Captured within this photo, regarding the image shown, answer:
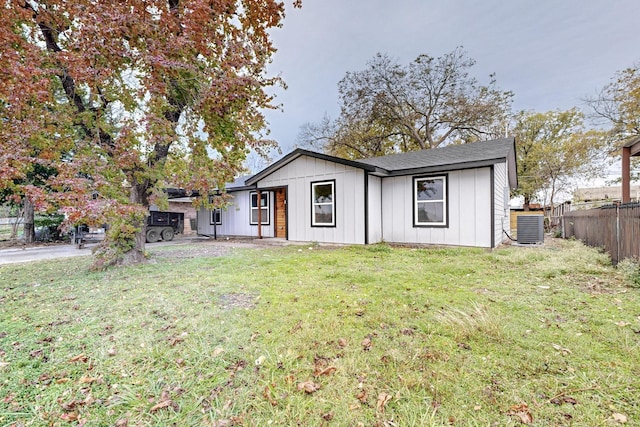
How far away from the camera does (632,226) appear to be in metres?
4.64

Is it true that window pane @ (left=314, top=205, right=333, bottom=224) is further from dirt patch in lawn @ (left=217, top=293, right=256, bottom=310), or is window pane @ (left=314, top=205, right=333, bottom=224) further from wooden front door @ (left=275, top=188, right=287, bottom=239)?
dirt patch in lawn @ (left=217, top=293, right=256, bottom=310)

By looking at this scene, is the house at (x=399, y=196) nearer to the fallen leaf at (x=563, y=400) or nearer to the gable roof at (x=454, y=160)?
the gable roof at (x=454, y=160)

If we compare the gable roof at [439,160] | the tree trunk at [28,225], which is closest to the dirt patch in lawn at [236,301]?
the gable roof at [439,160]

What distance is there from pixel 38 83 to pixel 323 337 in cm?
531

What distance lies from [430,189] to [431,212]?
0.68 m

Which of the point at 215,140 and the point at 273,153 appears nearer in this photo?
the point at 215,140

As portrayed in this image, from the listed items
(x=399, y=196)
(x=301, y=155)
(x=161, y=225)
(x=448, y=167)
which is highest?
(x=301, y=155)

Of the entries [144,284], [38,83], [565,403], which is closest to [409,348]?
[565,403]

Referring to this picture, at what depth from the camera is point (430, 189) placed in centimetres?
854

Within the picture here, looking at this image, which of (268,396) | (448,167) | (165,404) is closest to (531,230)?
(448,167)

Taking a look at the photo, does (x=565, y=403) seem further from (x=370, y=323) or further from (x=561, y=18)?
(x=561, y=18)

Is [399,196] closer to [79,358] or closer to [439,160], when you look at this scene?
[439,160]

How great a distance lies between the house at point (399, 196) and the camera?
7805 millimetres

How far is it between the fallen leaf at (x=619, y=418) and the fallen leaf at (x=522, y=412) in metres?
0.40
